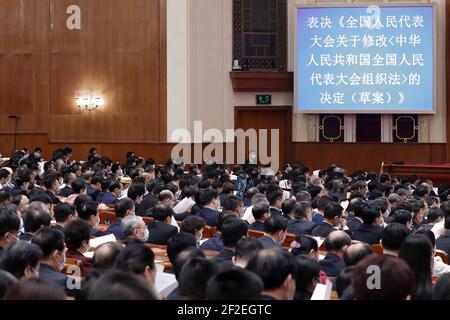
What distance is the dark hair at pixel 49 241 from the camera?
471 centimetres

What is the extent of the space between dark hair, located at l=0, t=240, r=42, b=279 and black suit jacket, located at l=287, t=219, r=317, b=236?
3.47 m

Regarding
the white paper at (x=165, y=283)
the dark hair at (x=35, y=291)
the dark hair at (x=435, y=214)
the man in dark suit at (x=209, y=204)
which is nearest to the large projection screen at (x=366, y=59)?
the man in dark suit at (x=209, y=204)

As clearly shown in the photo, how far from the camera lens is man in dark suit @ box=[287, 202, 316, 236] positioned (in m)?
7.26

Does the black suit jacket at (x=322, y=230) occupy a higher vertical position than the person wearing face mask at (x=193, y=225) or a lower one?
lower

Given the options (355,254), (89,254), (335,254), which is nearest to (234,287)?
(355,254)

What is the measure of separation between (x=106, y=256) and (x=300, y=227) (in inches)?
130

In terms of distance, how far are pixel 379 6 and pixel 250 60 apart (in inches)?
127

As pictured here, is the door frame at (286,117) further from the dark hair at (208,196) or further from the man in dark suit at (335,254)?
the man in dark suit at (335,254)

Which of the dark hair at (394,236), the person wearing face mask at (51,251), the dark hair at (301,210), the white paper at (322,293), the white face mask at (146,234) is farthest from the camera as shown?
the dark hair at (301,210)

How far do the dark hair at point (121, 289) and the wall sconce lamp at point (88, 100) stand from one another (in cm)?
1517

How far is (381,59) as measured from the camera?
1688 centimetres

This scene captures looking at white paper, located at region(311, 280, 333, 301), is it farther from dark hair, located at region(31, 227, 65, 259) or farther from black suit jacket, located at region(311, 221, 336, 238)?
black suit jacket, located at region(311, 221, 336, 238)
